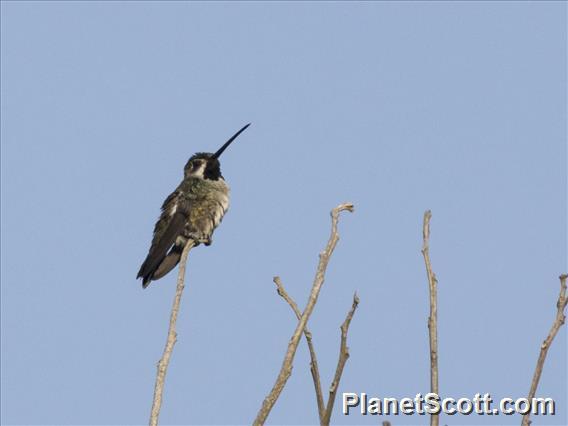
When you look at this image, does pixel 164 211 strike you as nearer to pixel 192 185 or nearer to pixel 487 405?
pixel 192 185

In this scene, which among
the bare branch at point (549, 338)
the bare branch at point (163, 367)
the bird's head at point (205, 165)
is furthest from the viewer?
the bird's head at point (205, 165)

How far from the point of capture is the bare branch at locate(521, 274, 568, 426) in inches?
144

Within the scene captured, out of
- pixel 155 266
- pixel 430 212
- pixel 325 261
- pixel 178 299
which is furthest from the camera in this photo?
pixel 155 266

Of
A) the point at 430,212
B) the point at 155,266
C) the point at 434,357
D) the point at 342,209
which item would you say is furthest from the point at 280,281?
the point at 155,266

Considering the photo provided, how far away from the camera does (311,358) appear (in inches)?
159

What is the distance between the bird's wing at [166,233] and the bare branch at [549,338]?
689 cm

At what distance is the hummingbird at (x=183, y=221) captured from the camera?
10.6 m

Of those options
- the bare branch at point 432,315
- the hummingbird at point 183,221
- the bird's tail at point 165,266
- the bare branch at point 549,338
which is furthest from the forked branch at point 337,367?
the bird's tail at point 165,266

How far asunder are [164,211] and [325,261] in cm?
729

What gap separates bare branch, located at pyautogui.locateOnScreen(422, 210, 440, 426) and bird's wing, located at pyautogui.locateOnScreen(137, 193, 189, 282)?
6.58m

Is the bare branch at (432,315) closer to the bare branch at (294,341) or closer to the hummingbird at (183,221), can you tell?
the bare branch at (294,341)

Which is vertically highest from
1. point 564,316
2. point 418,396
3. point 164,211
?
point 164,211

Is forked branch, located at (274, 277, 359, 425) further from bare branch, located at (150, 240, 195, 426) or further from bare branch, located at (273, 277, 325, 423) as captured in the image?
bare branch, located at (150, 240, 195, 426)

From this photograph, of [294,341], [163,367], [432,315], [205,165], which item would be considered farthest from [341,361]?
[205,165]
